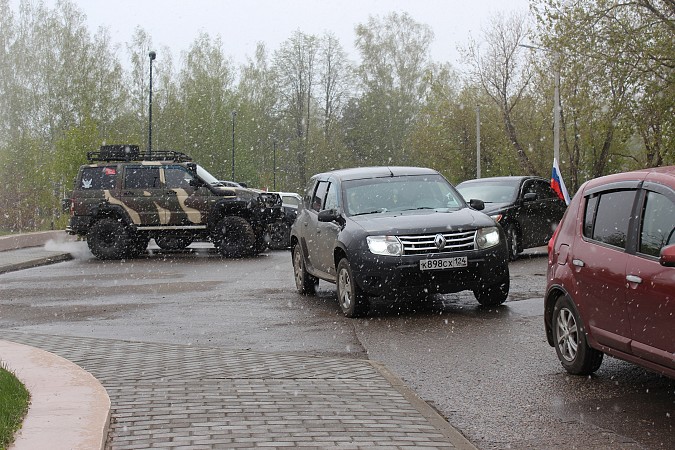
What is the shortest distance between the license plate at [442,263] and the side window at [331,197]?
2.07m

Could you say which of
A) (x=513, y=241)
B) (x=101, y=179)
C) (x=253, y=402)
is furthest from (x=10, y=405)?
(x=101, y=179)

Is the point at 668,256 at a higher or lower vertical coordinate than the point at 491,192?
higher

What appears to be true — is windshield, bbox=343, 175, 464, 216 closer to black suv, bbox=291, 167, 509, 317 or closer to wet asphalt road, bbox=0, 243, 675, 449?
black suv, bbox=291, 167, 509, 317

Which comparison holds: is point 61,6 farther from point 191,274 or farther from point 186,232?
point 191,274

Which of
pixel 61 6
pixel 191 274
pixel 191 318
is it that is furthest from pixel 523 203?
pixel 61 6

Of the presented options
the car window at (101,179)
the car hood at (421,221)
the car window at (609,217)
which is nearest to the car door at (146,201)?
the car window at (101,179)

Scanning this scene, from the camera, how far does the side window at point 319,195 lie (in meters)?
13.7

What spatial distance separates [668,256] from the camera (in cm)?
600

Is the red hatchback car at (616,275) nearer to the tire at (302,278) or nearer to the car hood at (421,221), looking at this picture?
the car hood at (421,221)

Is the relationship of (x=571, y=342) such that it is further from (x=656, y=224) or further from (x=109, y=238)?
(x=109, y=238)

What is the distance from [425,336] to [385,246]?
1.55 metres

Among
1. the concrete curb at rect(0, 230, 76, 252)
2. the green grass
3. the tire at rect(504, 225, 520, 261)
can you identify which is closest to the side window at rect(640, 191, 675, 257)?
the green grass

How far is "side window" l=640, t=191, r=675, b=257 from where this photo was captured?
6.52 meters

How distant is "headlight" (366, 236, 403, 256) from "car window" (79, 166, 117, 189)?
1396cm
